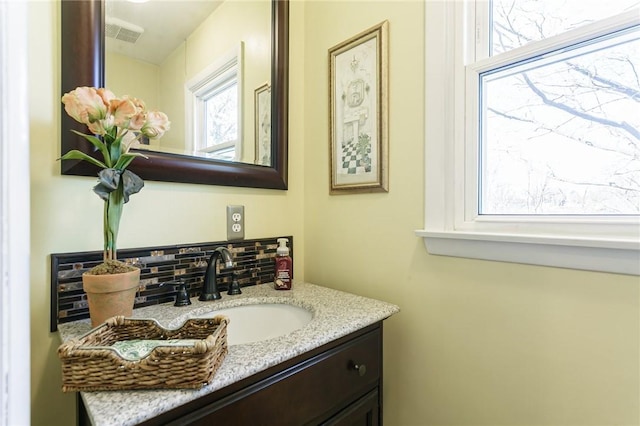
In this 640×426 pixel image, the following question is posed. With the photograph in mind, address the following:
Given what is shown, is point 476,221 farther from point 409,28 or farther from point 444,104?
point 409,28

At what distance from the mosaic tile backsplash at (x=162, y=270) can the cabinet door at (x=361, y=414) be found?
21.4 inches

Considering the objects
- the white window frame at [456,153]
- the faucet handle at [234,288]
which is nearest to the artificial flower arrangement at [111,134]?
the faucet handle at [234,288]

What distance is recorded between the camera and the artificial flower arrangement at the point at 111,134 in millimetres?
661

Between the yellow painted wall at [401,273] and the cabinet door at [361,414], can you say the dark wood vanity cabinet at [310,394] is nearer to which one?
the cabinet door at [361,414]

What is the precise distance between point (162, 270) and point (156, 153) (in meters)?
0.36

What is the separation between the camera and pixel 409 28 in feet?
3.23

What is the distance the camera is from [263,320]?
1.00 meters

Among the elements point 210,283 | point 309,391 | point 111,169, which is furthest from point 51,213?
point 309,391

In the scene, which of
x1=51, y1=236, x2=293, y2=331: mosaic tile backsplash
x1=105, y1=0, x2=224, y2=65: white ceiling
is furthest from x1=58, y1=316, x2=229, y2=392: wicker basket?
x1=105, y1=0, x2=224, y2=65: white ceiling

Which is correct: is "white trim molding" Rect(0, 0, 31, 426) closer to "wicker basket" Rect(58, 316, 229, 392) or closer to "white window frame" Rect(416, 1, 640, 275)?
"wicker basket" Rect(58, 316, 229, 392)

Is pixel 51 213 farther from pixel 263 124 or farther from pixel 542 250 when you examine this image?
pixel 542 250

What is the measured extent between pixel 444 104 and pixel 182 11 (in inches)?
35.2

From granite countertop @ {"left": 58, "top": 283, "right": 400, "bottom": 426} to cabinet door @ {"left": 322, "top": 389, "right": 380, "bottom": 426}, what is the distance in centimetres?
22

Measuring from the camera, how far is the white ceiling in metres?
0.88
